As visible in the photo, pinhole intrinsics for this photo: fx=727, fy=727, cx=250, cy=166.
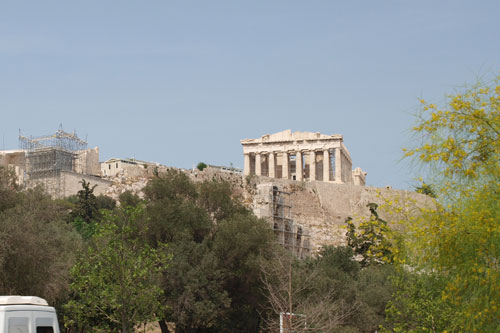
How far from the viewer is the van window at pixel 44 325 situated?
13.1 m

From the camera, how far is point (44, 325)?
13266 mm

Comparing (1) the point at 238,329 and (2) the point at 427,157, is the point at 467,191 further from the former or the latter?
(1) the point at 238,329

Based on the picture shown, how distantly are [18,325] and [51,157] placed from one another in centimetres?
6065

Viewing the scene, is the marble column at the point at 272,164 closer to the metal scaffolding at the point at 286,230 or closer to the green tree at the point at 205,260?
the metal scaffolding at the point at 286,230

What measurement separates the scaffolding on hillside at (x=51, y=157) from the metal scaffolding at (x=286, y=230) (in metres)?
23.5

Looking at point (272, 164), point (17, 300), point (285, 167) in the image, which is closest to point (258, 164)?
point (272, 164)

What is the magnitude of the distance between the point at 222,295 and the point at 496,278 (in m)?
22.5

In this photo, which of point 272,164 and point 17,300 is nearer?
point 17,300

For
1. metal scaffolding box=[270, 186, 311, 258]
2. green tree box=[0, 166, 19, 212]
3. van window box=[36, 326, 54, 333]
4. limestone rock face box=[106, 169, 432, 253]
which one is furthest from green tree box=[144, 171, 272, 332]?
limestone rock face box=[106, 169, 432, 253]

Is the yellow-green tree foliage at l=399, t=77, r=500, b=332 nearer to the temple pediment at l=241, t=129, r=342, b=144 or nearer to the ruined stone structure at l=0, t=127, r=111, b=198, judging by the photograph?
the ruined stone structure at l=0, t=127, r=111, b=198

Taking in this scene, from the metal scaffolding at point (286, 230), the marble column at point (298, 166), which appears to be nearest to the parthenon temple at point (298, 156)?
the marble column at point (298, 166)

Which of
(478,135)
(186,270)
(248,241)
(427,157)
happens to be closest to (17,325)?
(427,157)

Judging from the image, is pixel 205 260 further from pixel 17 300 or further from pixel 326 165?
pixel 326 165

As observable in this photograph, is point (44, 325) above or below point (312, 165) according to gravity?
below
